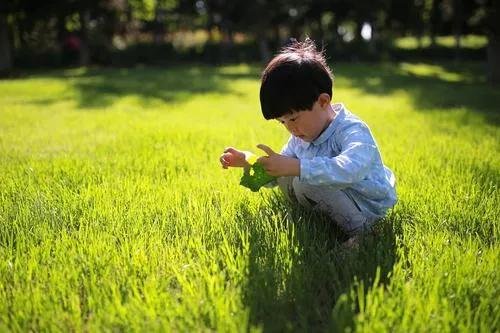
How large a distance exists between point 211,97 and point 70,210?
7.24 m

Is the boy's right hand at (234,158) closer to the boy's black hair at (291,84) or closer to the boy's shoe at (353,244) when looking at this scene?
the boy's black hair at (291,84)

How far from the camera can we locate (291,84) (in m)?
1.97

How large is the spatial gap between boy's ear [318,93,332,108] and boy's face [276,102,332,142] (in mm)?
13

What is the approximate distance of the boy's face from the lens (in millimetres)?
2064

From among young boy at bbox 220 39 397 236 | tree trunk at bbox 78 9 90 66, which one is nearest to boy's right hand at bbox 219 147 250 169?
young boy at bbox 220 39 397 236

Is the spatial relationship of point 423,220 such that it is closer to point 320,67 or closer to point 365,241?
point 365,241

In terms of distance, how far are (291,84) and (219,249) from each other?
758 mm

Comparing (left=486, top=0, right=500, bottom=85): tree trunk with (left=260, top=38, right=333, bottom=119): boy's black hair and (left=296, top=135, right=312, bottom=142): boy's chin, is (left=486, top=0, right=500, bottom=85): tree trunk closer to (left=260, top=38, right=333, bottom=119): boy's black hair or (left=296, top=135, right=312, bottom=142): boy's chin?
(left=296, top=135, right=312, bottom=142): boy's chin

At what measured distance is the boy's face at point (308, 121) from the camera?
81.3 inches

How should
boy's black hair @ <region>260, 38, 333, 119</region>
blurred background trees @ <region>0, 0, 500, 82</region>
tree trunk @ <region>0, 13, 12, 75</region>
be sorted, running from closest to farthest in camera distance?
boy's black hair @ <region>260, 38, 333, 119</region>, tree trunk @ <region>0, 13, 12, 75</region>, blurred background trees @ <region>0, 0, 500, 82</region>

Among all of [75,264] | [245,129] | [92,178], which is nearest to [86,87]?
[245,129]

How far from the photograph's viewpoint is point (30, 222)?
2.20 m

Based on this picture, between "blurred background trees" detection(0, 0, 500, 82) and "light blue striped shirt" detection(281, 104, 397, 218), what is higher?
"blurred background trees" detection(0, 0, 500, 82)

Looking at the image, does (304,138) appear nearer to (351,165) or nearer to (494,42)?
(351,165)
